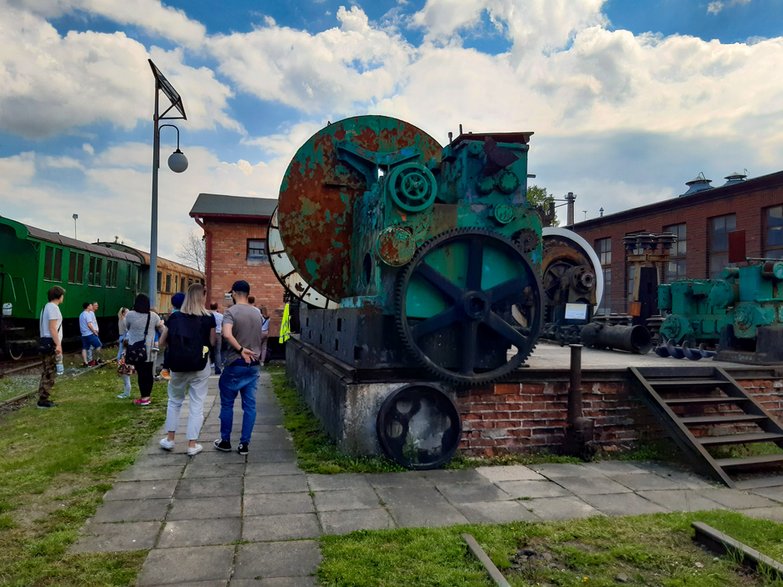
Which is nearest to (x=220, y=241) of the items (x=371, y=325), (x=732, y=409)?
(x=371, y=325)

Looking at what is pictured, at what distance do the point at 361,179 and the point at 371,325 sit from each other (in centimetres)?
253

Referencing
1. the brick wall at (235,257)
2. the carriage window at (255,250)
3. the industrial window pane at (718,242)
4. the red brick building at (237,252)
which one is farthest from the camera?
the industrial window pane at (718,242)

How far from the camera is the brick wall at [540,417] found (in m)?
5.86

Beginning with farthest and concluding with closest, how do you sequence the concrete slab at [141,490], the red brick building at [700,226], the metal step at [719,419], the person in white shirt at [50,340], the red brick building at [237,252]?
the red brick building at [237,252]
the red brick building at [700,226]
the person in white shirt at [50,340]
the metal step at [719,419]
the concrete slab at [141,490]

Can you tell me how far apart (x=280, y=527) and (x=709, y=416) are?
16.1ft

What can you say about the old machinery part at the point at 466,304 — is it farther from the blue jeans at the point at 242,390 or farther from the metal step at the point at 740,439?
the metal step at the point at 740,439

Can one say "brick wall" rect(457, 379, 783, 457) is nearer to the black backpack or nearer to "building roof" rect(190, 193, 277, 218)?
the black backpack

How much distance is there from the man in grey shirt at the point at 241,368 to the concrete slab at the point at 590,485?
10.0 feet

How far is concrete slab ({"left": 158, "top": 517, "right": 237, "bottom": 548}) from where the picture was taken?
3.64 metres

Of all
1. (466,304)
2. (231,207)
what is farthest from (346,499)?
(231,207)

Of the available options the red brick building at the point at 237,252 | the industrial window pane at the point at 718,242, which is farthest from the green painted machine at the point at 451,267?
the industrial window pane at the point at 718,242

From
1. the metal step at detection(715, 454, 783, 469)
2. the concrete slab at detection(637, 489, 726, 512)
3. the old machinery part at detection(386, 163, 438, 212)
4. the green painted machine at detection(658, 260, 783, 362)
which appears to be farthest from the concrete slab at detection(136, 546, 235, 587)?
the green painted machine at detection(658, 260, 783, 362)

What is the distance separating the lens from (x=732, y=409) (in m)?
6.79

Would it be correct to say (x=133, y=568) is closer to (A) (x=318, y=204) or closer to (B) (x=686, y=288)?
(A) (x=318, y=204)
